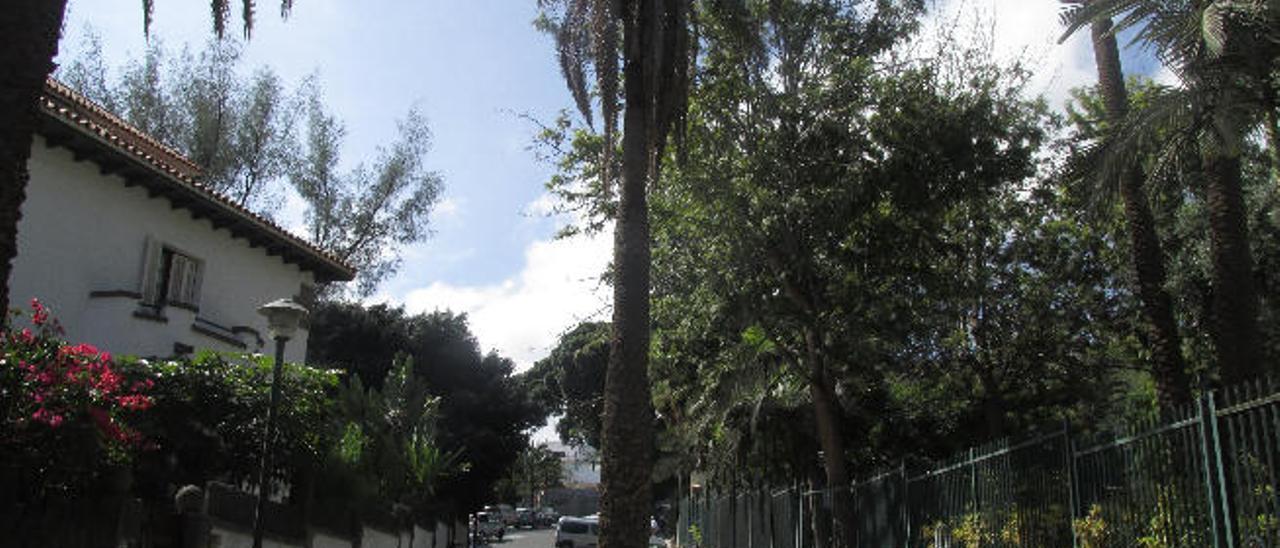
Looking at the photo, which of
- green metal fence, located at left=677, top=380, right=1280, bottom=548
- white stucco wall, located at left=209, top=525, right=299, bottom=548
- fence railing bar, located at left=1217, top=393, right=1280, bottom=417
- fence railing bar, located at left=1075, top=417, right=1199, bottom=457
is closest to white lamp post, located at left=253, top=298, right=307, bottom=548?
white stucco wall, located at left=209, top=525, right=299, bottom=548

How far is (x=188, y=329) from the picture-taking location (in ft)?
59.3

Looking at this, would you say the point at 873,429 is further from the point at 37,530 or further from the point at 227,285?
the point at 37,530

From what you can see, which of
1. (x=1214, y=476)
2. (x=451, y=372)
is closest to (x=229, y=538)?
(x=1214, y=476)

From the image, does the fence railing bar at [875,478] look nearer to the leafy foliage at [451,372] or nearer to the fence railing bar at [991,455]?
the fence railing bar at [991,455]

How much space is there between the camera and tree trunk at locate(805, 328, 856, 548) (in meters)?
17.9

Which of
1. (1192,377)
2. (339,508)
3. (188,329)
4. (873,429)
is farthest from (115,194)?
(1192,377)

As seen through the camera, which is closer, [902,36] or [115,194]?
[115,194]

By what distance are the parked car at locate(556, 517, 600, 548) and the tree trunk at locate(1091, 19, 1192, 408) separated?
27091 mm

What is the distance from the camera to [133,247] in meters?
17.2

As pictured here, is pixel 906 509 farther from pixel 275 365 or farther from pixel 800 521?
pixel 275 365

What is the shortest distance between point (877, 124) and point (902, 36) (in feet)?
7.20

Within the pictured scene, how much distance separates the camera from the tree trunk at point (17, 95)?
22.4ft

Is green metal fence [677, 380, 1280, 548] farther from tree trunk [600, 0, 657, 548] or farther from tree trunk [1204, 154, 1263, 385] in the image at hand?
tree trunk [600, 0, 657, 548]

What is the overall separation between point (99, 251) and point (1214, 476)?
52.0 ft
